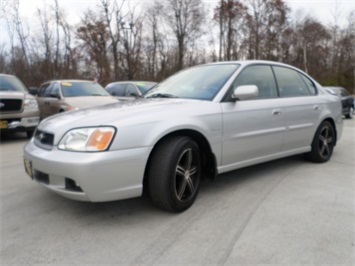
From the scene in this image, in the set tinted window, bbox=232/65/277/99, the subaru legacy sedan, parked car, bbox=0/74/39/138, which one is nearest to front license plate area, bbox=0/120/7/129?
parked car, bbox=0/74/39/138

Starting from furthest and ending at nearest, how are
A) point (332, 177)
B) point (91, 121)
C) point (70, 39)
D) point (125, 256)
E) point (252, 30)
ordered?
point (252, 30)
point (70, 39)
point (332, 177)
point (91, 121)
point (125, 256)

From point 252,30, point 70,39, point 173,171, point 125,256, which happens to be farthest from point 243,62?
point 252,30

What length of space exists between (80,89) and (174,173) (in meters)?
6.56

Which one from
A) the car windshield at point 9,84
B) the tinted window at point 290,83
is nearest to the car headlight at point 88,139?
the tinted window at point 290,83

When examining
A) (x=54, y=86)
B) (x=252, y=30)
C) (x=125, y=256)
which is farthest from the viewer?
(x=252, y=30)

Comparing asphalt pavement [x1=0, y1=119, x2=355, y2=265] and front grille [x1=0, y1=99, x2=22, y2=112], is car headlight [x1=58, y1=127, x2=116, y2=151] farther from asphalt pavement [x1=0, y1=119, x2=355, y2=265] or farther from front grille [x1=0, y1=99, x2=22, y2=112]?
front grille [x1=0, y1=99, x2=22, y2=112]

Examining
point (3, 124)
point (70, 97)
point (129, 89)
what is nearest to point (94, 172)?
Answer: point (3, 124)

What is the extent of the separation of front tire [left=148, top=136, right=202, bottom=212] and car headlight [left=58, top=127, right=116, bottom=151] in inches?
18.1

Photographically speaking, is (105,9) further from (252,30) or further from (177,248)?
(177,248)

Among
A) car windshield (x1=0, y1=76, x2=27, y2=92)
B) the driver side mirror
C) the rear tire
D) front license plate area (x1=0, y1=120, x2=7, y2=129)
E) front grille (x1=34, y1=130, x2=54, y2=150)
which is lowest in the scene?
the rear tire

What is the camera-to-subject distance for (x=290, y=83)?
13.8ft

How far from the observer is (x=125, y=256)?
2.13 m

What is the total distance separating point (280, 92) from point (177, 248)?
2637 mm

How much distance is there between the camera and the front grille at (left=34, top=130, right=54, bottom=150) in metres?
2.68
